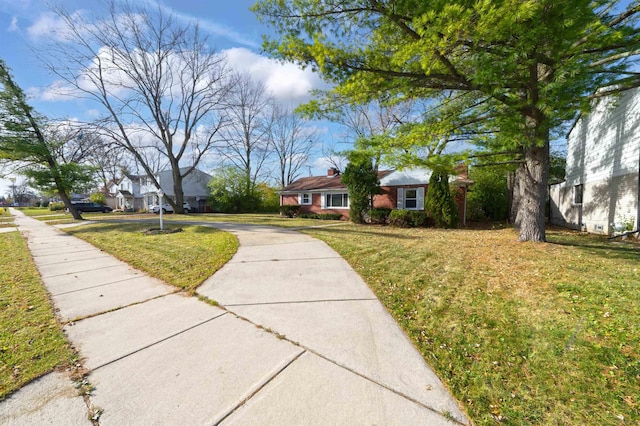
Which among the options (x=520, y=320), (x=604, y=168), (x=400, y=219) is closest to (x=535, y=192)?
(x=520, y=320)

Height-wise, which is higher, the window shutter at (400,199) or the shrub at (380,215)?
the window shutter at (400,199)

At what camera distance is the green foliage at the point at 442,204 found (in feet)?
41.1

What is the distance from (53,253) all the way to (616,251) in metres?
14.2

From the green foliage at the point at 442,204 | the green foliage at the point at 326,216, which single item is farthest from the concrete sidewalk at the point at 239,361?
the green foliage at the point at 326,216

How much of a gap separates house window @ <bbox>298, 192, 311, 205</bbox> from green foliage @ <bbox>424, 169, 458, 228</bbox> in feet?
36.0

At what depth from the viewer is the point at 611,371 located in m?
2.23

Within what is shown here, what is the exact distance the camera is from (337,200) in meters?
20.2

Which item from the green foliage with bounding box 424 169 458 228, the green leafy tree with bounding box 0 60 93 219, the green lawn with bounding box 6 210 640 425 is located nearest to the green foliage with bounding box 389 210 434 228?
the green foliage with bounding box 424 169 458 228

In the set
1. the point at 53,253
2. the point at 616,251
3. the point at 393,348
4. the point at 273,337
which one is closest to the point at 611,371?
the point at 393,348

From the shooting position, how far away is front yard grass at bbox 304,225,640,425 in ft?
6.37

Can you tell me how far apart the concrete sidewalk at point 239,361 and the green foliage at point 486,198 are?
46.6ft

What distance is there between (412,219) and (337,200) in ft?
25.1

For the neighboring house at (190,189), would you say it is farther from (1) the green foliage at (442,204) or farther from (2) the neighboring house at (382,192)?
(1) the green foliage at (442,204)

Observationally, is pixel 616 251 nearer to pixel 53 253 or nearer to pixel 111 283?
pixel 111 283
